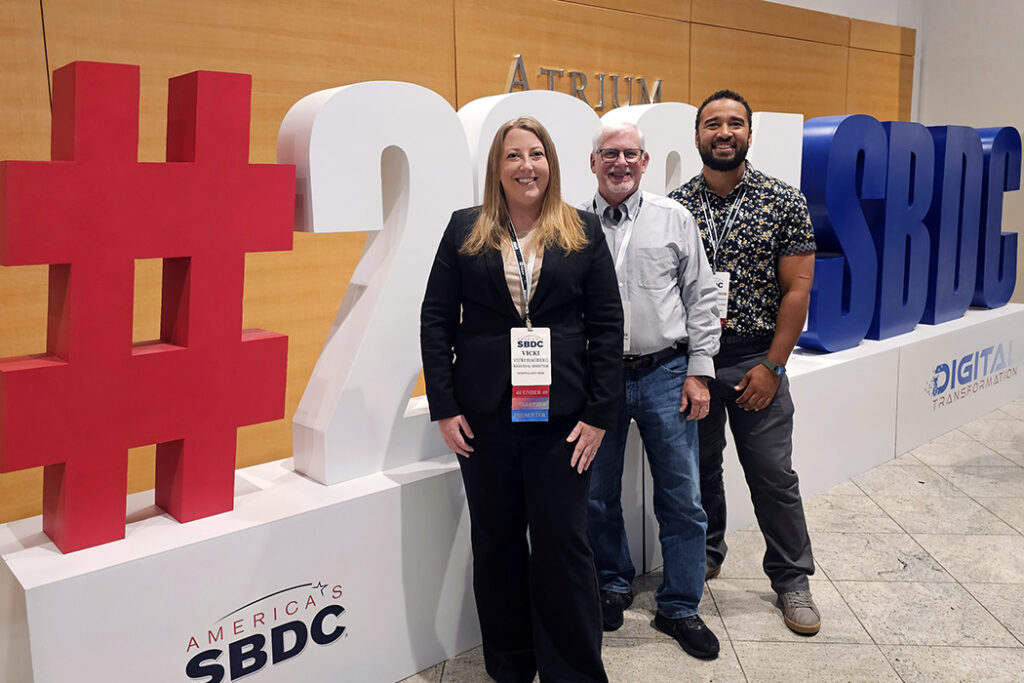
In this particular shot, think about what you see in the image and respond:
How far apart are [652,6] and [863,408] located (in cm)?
274

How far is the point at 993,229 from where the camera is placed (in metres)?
5.46

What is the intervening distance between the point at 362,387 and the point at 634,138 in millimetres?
1043

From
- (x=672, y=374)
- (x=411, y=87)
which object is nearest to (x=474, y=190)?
(x=411, y=87)

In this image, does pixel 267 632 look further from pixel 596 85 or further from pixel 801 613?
pixel 596 85

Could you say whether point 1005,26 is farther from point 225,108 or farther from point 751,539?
point 225,108

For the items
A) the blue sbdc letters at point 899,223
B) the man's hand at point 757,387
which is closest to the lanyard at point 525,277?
the man's hand at point 757,387

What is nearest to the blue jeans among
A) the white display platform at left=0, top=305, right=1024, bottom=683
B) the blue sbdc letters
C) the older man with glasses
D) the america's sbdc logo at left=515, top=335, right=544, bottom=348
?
the older man with glasses

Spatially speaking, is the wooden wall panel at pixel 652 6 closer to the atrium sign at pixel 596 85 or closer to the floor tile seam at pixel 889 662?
the atrium sign at pixel 596 85

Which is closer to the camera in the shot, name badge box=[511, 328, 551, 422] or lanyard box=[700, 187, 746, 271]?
name badge box=[511, 328, 551, 422]

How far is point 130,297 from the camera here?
6.66ft

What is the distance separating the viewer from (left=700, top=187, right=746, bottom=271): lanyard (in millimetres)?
2713

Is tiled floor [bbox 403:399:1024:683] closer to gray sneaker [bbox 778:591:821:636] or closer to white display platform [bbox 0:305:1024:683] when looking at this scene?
gray sneaker [bbox 778:591:821:636]

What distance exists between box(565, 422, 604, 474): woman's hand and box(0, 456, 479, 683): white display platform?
1.71 feet

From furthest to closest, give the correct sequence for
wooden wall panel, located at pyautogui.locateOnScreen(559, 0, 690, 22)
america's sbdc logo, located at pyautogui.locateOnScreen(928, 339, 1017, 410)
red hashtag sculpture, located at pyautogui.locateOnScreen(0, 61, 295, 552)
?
wooden wall panel, located at pyautogui.locateOnScreen(559, 0, 690, 22), america's sbdc logo, located at pyautogui.locateOnScreen(928, 339, 1017, 410), red hashtag sculpture, located at pyautogui.locateOnScreen(0, 61, 295, 552)
